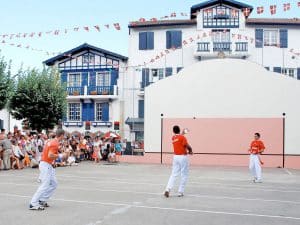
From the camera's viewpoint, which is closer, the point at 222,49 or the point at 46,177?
the point at 46,177

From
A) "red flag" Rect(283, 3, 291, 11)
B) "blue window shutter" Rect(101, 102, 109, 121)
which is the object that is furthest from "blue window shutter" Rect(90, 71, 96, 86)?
"red flag" Rect(283, 3, 291, 11)

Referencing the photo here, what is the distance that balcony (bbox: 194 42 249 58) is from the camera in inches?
1670

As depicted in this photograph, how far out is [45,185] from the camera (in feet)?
34.8

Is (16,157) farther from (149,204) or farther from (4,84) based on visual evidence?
(149,204)

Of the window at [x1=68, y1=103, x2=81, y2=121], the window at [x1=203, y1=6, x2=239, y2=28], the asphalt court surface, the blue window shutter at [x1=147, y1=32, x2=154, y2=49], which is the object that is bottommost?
the asphalt court surface

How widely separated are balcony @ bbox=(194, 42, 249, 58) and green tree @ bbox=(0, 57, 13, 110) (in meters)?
18.5

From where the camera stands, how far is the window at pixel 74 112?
157 feet

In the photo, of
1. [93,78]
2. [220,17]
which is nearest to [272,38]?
[220,17]

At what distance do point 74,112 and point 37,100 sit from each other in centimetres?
1443

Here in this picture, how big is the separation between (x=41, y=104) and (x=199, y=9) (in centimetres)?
1744

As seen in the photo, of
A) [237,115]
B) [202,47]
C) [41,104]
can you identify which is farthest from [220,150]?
[202,47]

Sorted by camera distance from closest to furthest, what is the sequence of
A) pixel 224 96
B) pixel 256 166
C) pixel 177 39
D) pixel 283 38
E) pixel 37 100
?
pixel 256 166
pixel 224 96
pixel 37 100
pixel 283 38
pixel 177 39

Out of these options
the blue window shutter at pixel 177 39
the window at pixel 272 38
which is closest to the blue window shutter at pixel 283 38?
the window at pixel 272 38

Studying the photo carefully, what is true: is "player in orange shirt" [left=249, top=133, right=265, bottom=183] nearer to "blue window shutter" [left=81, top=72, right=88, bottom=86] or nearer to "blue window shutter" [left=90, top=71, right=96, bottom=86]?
"blue window shutter" [left=90, top=71, right=96, bottom=86]
